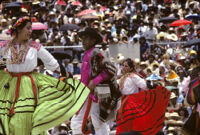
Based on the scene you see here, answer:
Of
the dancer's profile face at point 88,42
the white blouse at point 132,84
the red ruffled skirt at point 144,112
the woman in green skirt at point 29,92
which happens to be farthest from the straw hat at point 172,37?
the woman in green skirt at point 29,92

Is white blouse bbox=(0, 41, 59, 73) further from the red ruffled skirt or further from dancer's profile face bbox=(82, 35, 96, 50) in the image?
the red ruffled skirt

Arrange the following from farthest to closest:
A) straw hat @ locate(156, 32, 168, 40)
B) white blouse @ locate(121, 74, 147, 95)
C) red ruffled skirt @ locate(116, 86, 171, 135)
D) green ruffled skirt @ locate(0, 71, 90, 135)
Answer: straw hat @ locate(156, 32, 168, 40) < white blouse @ locate(121, 74, 147, 95) < red ruffled skirt @ locate(116, 86, 171, 135) < green ruffled skirt @ locate(0, 71, 90, 135)

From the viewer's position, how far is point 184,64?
50.4 ft

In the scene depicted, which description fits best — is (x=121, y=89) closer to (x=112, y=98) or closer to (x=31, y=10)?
(x=112, y=98)

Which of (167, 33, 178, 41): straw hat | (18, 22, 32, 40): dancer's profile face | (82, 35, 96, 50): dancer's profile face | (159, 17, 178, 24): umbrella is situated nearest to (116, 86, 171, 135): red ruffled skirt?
(82, 35, 96, 50): dancer's profile face

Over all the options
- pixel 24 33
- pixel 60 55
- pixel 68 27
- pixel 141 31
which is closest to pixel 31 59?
pixel 24 33

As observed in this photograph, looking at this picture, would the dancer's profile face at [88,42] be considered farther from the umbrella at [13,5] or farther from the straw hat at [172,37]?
the umbrella at [13,5]

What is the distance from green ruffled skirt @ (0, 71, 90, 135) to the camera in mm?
6285

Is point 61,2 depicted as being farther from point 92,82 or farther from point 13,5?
point 92,82

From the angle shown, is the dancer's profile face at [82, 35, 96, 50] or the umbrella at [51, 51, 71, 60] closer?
the dancer's profile face at [82, 35, 96, 50]

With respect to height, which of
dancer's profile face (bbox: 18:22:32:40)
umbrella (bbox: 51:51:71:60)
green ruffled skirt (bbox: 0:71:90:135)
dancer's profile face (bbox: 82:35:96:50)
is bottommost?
umbrella (bbox: 51:51:71:60)

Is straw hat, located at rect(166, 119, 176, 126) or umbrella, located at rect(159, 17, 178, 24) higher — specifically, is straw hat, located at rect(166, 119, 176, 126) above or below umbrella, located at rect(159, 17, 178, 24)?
below

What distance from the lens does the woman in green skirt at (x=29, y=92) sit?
6.30 m

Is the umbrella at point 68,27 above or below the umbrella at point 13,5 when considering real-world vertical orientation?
below
